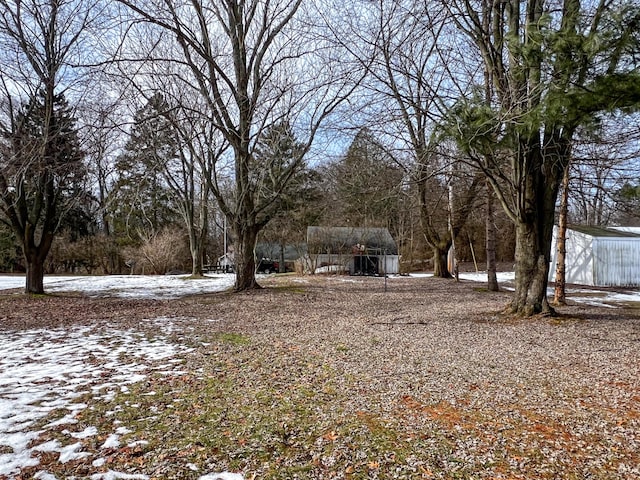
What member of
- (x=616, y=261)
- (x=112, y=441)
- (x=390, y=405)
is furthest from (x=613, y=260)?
(x=112, y=441)

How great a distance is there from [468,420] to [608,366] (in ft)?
8.05

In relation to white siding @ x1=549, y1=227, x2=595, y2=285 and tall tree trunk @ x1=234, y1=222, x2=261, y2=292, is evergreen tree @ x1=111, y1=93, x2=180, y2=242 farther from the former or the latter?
white siding @ x1=549, y1=227, x2=595, y2=285

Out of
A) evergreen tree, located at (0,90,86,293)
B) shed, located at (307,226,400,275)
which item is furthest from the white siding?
evergreen tree, located at (0,90,86,293)

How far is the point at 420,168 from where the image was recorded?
800 cm

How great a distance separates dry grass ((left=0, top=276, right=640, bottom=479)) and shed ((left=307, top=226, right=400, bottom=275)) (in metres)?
16.7

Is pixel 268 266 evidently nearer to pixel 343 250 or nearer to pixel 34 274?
pixel 343 250

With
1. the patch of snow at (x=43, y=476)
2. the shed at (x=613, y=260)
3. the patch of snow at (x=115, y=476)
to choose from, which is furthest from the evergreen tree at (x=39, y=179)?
the shed at (x=613, y=260)

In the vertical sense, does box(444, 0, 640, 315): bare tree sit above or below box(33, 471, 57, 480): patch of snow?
above

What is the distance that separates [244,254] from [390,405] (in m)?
9.87

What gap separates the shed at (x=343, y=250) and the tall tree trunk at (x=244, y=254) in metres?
10.7

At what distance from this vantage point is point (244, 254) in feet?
42.0

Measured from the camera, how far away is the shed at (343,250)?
23656mm

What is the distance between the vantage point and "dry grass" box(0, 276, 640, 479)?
250 centimetres

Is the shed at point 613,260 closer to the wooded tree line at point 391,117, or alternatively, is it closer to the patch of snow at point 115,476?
the wooded tree line at point 391,117
